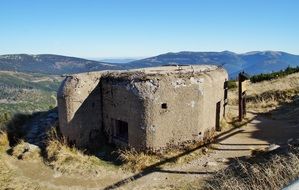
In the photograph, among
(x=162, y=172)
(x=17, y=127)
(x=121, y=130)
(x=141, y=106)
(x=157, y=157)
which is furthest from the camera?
(x=17, y=127)

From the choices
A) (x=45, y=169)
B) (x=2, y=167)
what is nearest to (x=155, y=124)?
(x=45, y=169)

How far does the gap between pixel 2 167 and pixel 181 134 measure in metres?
6.96

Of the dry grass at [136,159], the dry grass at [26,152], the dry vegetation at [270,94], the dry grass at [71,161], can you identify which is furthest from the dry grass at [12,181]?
the dry vegetation at [270,94]

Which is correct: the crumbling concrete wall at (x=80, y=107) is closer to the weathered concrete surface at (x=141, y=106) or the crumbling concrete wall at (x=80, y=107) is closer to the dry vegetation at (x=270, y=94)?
the weathered concrete surface at (x=141, y=106)

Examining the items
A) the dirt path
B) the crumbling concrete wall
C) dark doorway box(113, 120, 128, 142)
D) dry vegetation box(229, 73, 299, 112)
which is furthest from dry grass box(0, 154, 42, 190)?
dry vegetation box(229, 73, 299, 112)

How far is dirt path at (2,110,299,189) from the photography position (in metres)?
12.5

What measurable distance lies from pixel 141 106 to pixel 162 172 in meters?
2.60

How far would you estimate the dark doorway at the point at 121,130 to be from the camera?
1559 cm

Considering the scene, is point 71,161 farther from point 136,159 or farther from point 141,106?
point 141,106

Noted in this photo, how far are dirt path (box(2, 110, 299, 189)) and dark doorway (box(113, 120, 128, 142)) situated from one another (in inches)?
92.8

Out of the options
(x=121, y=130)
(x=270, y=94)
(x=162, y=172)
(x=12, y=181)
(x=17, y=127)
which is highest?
(x=270, y=94)

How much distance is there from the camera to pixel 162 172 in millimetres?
13234

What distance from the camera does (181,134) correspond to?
14.7 meters

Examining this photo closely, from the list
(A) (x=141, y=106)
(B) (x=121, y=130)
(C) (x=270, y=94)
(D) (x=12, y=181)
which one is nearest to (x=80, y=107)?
(B) (x=121, y=130)
